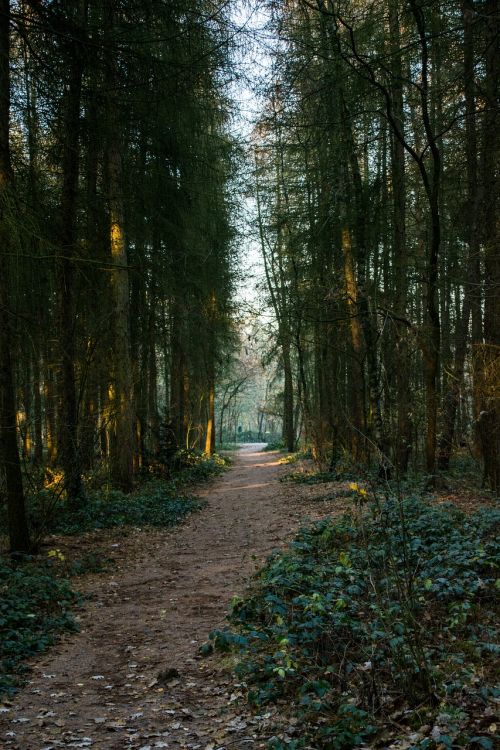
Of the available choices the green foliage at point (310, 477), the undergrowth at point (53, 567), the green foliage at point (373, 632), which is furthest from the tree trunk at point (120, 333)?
the green foliage at point (373, 632)

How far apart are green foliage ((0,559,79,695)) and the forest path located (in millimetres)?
163

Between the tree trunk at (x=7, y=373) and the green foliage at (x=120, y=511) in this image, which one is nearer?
the tree trunk at (x=7, y=373)

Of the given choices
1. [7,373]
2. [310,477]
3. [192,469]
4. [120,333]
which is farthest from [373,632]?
[192,469]

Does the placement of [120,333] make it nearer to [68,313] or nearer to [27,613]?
[68,313]

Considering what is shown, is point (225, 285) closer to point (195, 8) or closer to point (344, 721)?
point (195, 8)

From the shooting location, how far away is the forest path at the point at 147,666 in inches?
148

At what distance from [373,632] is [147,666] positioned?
2.13 m

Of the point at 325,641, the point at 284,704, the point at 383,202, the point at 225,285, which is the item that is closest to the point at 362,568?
the point at 325,641

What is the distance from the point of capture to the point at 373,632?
4.06 meters

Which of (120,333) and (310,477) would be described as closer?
(120,333)

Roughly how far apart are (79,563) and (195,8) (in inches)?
330

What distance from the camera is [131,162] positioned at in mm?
13492

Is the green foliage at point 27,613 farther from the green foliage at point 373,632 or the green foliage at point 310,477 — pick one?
the green foliage at point 310,477

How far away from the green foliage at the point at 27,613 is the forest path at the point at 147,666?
16 cm
